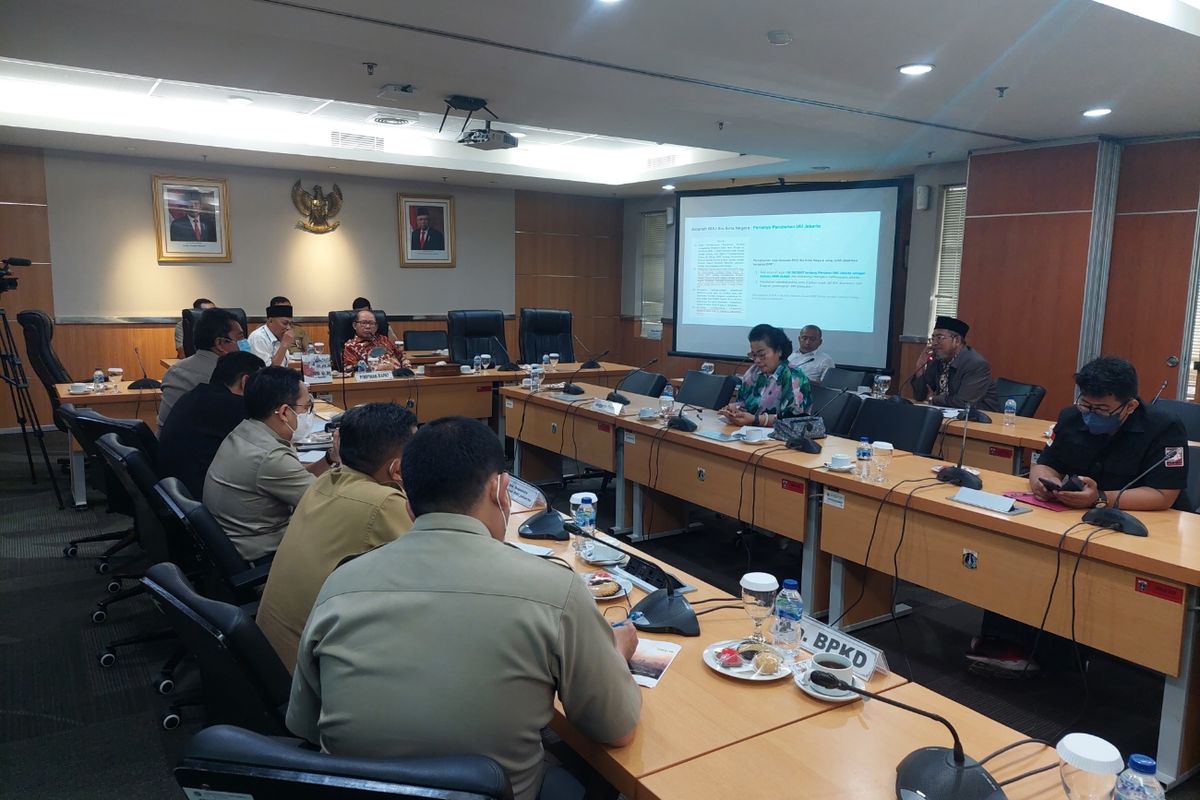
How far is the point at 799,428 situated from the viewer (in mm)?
3742

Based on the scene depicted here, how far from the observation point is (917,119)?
5371mm

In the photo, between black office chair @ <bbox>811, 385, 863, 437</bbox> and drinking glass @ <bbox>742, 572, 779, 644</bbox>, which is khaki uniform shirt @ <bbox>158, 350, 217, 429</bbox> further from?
black office chair @ <bbox>811, 385, 863, 437</bbox>

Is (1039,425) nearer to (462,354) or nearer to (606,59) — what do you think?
(606,59)

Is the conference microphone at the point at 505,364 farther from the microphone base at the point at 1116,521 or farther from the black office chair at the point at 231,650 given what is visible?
the black office chair at the point at 231,650

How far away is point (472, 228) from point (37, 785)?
8244 millimetres

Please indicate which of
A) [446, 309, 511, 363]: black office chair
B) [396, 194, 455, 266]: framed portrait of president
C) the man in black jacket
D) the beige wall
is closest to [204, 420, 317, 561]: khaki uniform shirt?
the man in black jacket

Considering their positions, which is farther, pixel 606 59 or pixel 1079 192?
pixel 1079 192

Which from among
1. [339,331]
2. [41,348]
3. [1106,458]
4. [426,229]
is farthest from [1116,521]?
[426,229]

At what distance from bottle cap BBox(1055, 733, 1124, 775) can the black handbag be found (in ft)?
8.41

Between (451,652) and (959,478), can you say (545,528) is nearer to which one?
(451,652)

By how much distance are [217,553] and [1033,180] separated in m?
6.24

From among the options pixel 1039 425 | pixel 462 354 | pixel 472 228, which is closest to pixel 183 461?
pixel 462 354

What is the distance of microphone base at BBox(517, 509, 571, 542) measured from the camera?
243 cm

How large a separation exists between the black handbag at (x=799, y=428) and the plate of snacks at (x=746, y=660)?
2.10 metres
